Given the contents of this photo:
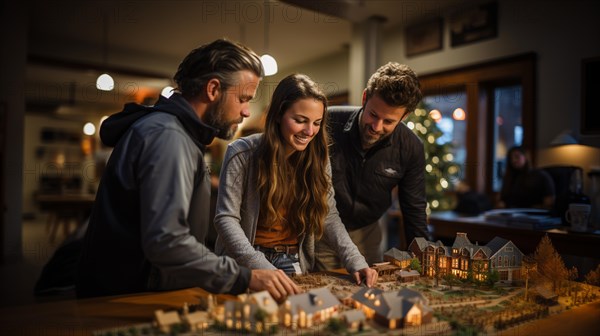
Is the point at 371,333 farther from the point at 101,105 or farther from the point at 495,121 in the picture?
the point at 101,105

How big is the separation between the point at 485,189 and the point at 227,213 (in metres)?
4.48

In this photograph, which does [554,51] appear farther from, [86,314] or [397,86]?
[86,314]

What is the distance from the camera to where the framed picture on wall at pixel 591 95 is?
3.34 m

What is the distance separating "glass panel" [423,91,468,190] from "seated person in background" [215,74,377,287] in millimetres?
3978

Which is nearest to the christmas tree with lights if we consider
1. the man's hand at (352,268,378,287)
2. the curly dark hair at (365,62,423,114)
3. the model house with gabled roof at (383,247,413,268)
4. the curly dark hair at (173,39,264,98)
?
the curly dark hair at (365,62,423,114)

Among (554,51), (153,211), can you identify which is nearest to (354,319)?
(153,211)

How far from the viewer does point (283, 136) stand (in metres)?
1.69

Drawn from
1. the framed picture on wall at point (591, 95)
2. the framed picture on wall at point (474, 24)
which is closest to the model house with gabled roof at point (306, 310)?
the framed picture on wall at point (591, 95)

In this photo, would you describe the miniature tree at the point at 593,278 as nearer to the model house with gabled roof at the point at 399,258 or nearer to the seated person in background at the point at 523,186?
the model house with gabled roof at the point at 399,258

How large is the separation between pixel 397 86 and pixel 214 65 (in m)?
0.87

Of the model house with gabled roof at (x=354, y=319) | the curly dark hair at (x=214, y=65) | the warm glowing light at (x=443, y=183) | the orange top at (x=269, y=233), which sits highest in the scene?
the curly dark hair at (x=214, y=65)

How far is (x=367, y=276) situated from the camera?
155 cm

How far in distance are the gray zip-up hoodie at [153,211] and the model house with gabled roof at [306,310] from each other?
0.56 ft

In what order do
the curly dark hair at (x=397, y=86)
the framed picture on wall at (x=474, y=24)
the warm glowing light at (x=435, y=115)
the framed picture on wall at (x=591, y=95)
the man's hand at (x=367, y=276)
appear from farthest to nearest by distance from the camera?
the warm glowing light at (x=435, y=115)
the framed picture on wall at (x=474, y=24)
the framed picture on wall at (x=591, y=95)
the curly dark hair at (x=397, y=86)
the man's hand at (x=367, y=276)
